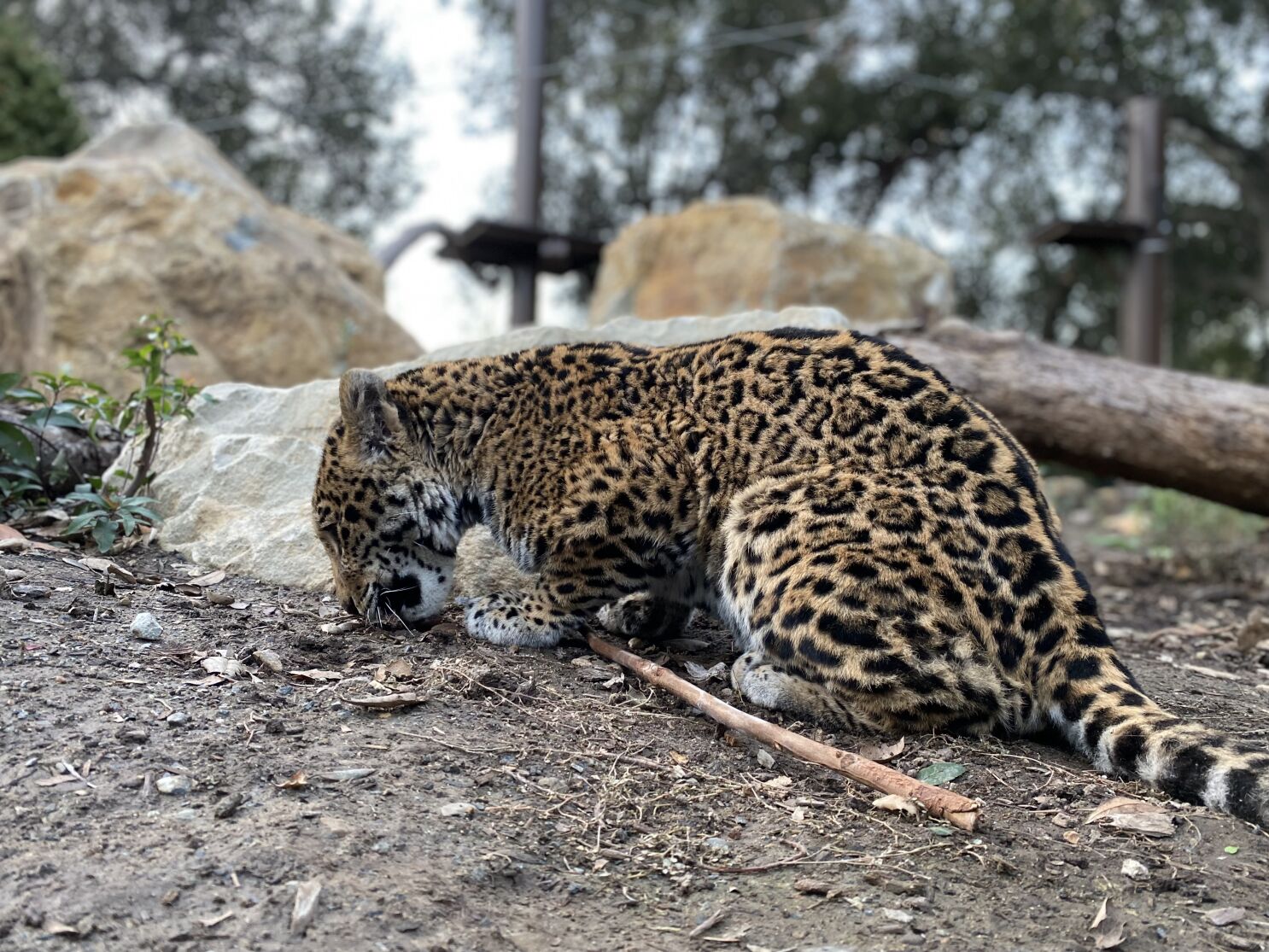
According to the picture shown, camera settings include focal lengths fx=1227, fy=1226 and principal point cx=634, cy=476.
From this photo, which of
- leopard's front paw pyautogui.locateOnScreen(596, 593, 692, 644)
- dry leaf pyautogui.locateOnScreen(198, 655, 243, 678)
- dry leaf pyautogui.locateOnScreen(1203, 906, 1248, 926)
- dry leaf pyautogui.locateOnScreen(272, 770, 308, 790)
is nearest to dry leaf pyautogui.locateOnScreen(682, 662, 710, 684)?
leopard's front paw pyautogui.locateOnScreen(596, 593, 692, 644)

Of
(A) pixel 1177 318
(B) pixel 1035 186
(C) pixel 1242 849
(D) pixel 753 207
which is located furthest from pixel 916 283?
(C) pixel 1242 849

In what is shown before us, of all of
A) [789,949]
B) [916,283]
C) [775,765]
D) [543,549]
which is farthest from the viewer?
[916,283]

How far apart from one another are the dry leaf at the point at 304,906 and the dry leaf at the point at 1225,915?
2.22 meters

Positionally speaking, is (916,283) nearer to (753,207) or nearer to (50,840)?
(753,207)

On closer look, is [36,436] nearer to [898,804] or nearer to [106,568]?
[106,568]

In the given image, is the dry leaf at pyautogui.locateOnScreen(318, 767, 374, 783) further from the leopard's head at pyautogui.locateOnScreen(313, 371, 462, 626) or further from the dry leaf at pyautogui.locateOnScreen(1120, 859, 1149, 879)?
the dry leaf at pyautogui.locateOnScreen(1120, 859, 1149, 879)

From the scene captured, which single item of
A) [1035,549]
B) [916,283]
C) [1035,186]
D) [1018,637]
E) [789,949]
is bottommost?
[789,949]

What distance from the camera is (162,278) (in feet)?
31.4

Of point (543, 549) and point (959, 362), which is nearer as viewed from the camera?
point (543, 549)

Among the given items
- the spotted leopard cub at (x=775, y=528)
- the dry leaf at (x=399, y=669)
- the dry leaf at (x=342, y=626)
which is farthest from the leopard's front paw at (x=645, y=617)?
the dry leaf at (x=399, y=669)

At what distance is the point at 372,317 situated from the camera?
10352 mm

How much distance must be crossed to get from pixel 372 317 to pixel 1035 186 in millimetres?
14597

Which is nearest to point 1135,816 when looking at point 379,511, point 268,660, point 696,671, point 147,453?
point 696,671

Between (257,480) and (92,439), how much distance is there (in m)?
0.99
